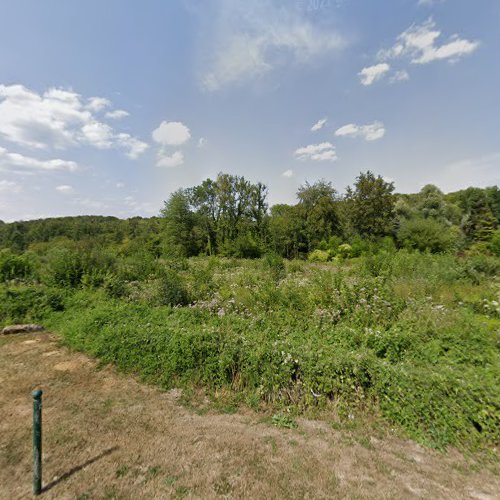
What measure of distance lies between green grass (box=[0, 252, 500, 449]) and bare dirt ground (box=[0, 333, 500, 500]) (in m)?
0.32

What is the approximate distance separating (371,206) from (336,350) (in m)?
17.9

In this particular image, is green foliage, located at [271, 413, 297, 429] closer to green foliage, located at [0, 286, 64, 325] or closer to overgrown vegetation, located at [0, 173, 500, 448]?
overgrown vegetation, located at [0, 173, 500, 448]

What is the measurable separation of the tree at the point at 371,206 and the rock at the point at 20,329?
19.4 meters

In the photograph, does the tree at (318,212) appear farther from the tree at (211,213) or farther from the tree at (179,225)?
the tree at (179,225)

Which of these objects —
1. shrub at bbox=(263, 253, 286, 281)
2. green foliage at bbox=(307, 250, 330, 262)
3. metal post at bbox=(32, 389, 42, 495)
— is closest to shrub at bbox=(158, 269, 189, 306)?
shrub at bbox=(263, 253, 286, 281)

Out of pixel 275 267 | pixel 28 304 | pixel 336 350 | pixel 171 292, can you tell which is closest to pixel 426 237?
pixel 275 267

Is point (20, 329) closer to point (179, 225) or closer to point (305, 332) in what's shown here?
point (305, 332)

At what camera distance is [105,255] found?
9672mm

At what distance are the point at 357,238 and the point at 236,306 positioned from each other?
1487 cm

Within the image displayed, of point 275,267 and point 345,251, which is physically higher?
point 345,251

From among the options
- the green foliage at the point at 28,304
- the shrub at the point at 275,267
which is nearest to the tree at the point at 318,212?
the shrub at the point at 275,267

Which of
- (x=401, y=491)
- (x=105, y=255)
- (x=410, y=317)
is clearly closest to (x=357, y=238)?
(x=410, y=317)

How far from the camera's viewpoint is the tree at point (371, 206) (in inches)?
721

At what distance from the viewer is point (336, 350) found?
3.24 meters
